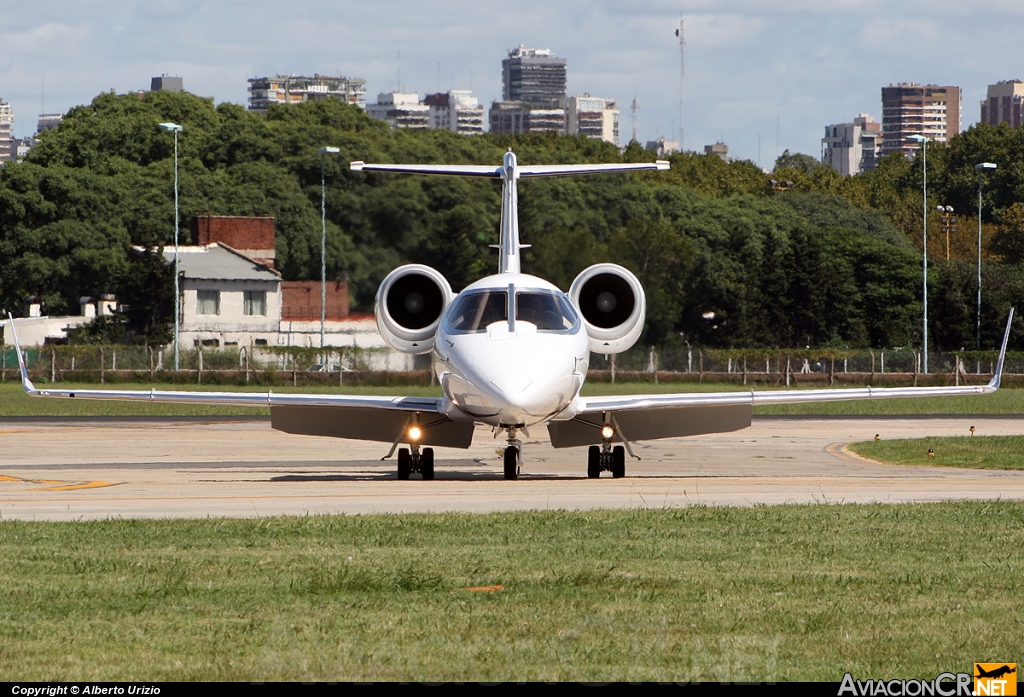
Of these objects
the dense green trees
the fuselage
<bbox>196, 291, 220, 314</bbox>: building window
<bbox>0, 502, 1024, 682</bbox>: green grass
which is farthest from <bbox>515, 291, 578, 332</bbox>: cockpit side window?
<bbox>196, 291, 220, 314</bbox>: building window

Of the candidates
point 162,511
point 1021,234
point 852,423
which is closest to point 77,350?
point 852,423

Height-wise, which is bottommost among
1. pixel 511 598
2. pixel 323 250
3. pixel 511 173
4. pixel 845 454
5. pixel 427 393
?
pixel 427 393

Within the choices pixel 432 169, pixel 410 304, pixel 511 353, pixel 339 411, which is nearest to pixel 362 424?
pixel 339 411

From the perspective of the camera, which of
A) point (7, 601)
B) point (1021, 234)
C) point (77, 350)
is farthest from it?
point (1021, 234)

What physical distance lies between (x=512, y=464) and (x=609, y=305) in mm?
3312

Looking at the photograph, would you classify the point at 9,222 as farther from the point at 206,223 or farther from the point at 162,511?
the point at 162,511

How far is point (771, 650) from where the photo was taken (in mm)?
8188

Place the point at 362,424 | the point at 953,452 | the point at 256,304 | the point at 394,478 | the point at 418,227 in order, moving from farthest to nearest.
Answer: the point at 256,304 < the point at 418,227 < the point at 953,452 < the point at 362,424 < the point at 394,478

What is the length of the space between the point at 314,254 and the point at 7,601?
6847 centimetres

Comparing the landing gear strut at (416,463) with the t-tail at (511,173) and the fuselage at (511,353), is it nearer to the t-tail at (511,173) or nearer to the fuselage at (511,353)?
the fuselage at (511,353)

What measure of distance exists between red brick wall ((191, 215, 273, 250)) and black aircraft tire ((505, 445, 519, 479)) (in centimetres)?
6412

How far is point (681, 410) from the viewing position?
23.1 meters

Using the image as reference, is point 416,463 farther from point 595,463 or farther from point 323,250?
point 323,250

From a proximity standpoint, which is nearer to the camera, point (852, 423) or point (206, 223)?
point (852, 423)
